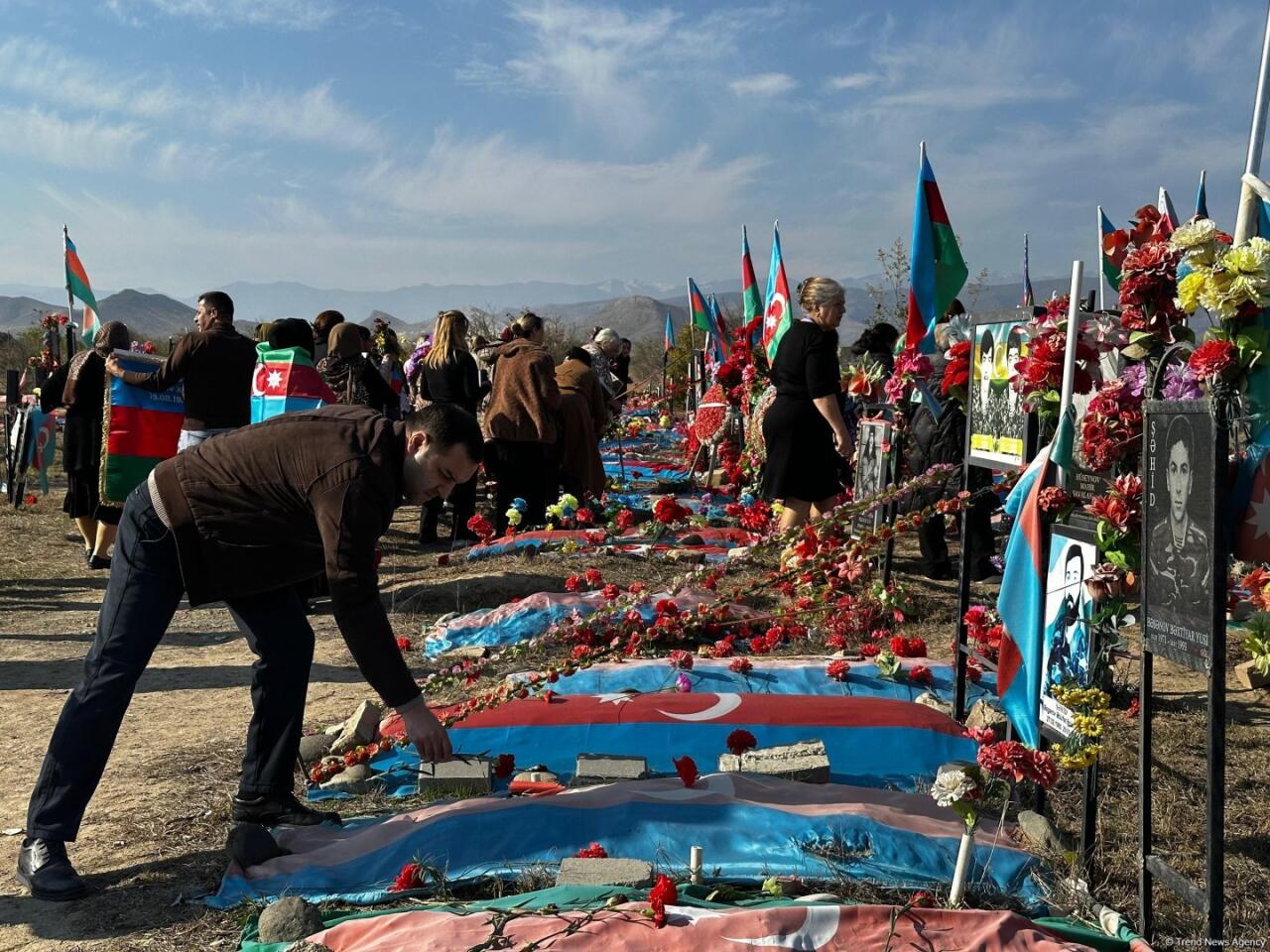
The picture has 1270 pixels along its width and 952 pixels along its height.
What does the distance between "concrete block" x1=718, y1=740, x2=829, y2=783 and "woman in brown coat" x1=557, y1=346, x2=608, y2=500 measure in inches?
266

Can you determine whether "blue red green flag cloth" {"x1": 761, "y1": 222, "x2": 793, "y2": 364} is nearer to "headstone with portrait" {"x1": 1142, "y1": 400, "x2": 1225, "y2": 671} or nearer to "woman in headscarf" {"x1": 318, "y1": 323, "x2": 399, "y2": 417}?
"woman in headscarf" {"x1": 318, "y1": 323, "x2": 399, "y2": 417}

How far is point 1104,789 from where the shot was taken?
4.69 meters

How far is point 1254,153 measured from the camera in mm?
3402

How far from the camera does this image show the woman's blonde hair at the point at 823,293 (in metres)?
7.50

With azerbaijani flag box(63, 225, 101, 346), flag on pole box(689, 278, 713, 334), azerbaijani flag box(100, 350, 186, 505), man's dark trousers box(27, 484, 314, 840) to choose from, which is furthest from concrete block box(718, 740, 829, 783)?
flag on pole box(689, 278, 713, 334)

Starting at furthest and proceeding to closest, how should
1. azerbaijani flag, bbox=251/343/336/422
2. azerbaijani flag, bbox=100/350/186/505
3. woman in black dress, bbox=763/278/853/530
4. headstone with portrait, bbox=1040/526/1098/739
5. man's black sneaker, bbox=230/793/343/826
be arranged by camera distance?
azerbaijani flag, bbox=100/350/186/505, azerbaijani flag, bbox=251/343/336/422, woman in black dress, bbox=763/278/853/530, man's black sneaker, bbox=230/793/343/826, headstone with portrait, bbox=1040/526/1098/739

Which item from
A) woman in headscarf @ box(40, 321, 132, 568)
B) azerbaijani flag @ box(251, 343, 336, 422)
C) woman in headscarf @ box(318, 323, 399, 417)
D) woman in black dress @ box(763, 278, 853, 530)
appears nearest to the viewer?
woman in black dress @ box(763, 278, 853, 530)

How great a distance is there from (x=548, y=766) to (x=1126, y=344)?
2.70m

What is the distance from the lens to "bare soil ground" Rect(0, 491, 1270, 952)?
369cm

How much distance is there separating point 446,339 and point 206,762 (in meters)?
5.82

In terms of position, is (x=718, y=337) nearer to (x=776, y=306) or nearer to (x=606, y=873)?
(x=776, y=306)

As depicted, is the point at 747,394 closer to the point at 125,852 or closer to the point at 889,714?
the point at 889,714

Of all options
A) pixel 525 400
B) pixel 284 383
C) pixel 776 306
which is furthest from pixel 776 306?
pixel 284 383

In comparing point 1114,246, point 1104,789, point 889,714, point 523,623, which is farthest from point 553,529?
point 1114,246
